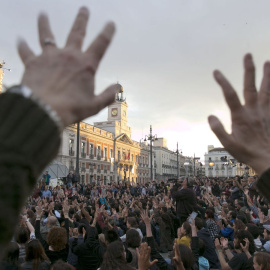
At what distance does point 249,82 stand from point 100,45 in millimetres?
666

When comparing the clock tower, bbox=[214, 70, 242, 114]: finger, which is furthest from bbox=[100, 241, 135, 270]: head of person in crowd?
the clock tower

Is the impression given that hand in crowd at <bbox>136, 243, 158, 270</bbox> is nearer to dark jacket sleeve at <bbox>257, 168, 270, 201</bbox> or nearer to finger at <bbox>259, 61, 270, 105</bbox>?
dark jacket sleeve at <bbox>257, 168, 270, 201</bbox>

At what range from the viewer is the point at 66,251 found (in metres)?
4.71

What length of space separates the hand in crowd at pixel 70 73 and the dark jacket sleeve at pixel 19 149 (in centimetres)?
10

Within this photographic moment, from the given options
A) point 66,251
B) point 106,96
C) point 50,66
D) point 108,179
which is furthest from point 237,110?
point 108,179

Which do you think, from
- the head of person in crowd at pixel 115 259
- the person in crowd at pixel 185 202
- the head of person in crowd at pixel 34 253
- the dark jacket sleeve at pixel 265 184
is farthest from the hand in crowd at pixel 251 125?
the person in crowd at pixel 185 202

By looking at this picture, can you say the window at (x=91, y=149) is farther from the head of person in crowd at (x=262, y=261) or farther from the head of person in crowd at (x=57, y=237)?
the head of person in crowd at (x=262, y=261)

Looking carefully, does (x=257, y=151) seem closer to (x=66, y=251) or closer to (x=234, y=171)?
(x=66, y=251)

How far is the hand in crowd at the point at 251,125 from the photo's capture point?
1353 mm

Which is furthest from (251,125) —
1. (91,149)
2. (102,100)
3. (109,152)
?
(109,152)

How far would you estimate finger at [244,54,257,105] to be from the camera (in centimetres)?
131

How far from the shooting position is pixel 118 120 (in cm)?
6975

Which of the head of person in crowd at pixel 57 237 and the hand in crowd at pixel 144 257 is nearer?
the hand in crowd at pixel 144 257

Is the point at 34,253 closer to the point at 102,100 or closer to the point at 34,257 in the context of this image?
the point at 34,257
